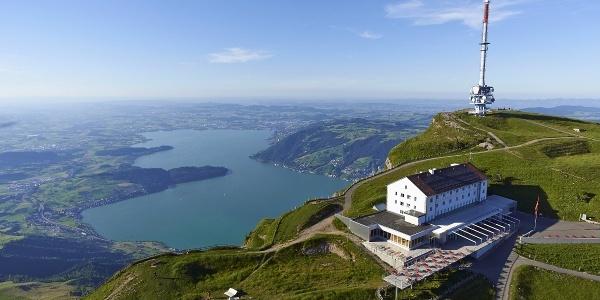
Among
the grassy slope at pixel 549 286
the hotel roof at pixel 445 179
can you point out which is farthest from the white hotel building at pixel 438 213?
the grassy slope at pixel 549 286

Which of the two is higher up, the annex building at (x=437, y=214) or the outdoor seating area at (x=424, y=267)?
the annex building at (x=437, y=214)

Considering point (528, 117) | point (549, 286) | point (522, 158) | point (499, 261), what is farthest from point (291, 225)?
point (528, 117)

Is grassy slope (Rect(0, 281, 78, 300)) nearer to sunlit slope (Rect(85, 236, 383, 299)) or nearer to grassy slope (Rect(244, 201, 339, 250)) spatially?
grassy slope (Rect(244, 201, 339, 250))

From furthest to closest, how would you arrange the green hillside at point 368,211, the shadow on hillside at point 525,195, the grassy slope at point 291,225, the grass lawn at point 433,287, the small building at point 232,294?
the shadow on hillside at point 525,195 → the grassy slope at point 291,225 → the green hillside at point 368,211 → the small building at point 232,294 → the grass lawn at point 433,287

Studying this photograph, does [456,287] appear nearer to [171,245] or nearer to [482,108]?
[482,108]

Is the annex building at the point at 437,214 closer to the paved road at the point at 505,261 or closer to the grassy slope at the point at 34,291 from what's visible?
the paved road at the point at 505,261

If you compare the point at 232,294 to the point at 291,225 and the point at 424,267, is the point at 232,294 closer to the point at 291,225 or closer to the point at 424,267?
the point at 424,267
